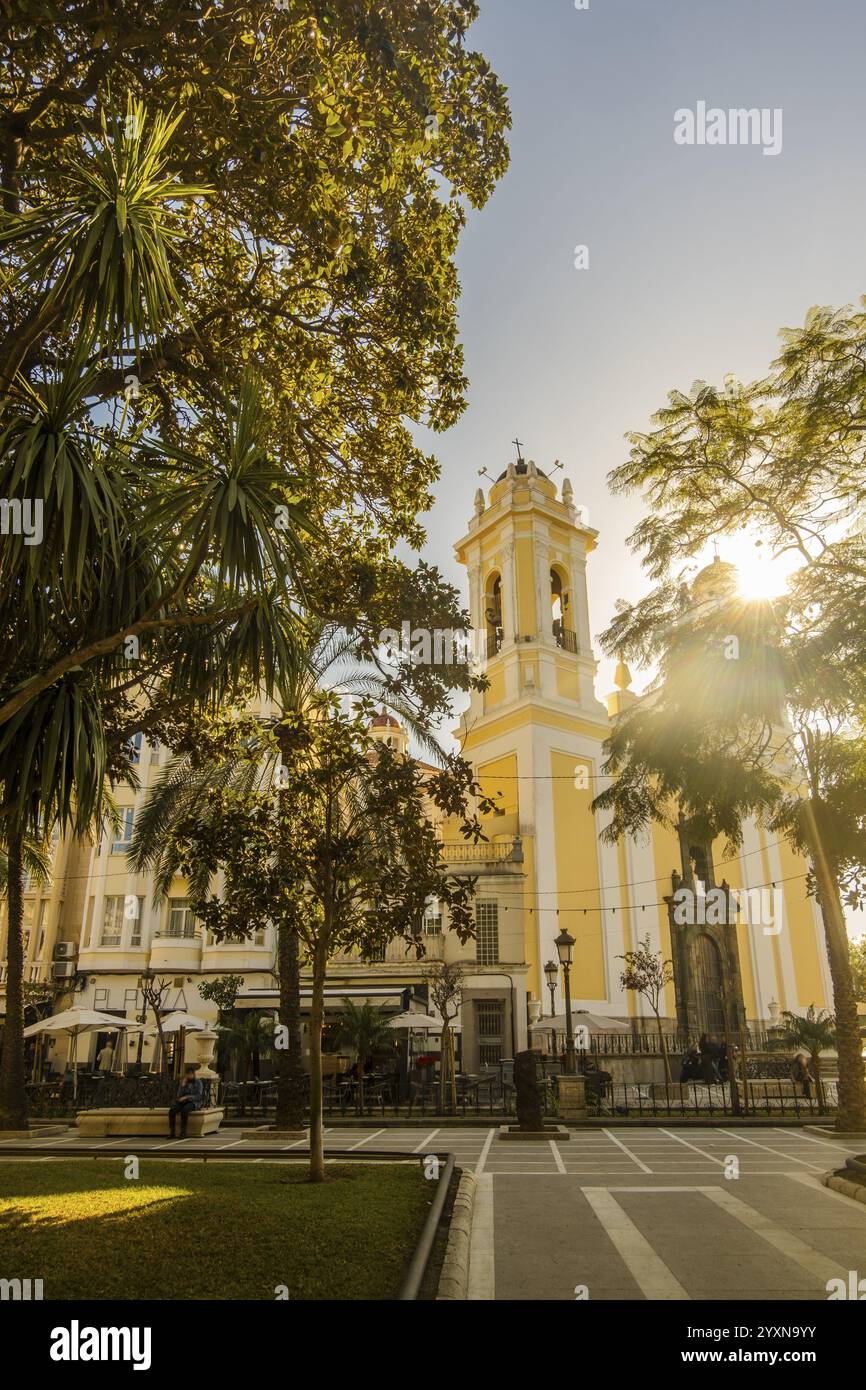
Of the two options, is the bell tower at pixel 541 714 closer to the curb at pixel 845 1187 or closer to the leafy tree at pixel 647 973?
the leafy tree at pixel 647 973

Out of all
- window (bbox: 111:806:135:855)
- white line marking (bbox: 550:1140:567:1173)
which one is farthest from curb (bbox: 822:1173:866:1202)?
window (bbox: 111:806:135:855)

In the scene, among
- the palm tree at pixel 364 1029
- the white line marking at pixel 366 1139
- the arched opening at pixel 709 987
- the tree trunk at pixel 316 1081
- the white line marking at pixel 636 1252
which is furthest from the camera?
the arched opening at pixel 709 987

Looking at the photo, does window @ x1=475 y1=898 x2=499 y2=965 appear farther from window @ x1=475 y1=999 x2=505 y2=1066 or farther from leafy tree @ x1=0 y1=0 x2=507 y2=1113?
leafy tree @ x1=0 y1=0 x2=507 y2=1113

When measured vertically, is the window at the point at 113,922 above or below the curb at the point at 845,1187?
above

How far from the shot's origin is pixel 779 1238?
780 cm

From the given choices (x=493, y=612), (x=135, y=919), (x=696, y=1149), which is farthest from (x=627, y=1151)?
(x=135, y=919)

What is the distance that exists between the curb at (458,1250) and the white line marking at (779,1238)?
8.15 feet

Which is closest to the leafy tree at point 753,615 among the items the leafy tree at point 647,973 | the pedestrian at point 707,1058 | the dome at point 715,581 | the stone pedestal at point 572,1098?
the dome at point 715,581

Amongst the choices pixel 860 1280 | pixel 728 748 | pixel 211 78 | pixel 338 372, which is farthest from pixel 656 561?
pixel 860 1280

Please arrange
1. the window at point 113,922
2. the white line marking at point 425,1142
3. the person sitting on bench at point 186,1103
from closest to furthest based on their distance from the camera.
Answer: the white line marking at point 425,1142 < the person sitting on bench at point 186,1103 < the window at point 113,922

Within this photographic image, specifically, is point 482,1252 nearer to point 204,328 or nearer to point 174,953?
point 204,328

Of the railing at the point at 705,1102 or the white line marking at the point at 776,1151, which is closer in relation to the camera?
the white line marking at the point at 776,1151

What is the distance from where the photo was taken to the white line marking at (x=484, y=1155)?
475 inches
